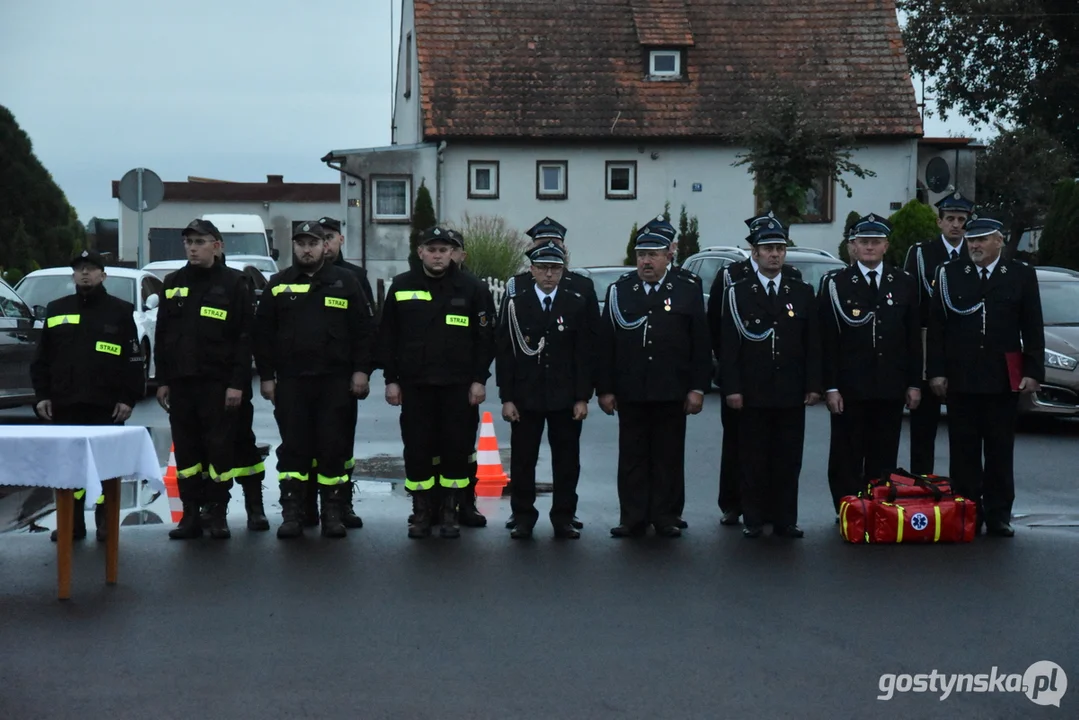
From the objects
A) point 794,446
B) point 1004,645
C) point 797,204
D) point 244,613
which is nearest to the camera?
point 1004,645

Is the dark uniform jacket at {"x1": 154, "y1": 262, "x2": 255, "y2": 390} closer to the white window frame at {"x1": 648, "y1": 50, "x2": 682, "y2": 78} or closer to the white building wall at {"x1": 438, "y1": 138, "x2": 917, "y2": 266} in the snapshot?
the white building wall at {"x1": 438, "y1": 138, "x2": 917, "y2": 266}

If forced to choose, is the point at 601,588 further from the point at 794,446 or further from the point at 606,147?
the point at 606,147

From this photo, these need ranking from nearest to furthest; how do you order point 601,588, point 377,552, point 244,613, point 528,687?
point 528,687 → point 244,613 → point 601,588 → point 377,552

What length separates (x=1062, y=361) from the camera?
15.2 m

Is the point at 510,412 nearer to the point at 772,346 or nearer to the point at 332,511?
the point at 332,511

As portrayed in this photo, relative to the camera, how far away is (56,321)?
32.9 ft

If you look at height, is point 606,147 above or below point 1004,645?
above

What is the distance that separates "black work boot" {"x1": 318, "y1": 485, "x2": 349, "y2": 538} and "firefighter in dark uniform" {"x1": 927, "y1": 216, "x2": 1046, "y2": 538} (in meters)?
3.91

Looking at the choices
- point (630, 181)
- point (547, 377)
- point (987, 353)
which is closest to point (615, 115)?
point (630, 181)

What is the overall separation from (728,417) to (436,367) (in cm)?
198

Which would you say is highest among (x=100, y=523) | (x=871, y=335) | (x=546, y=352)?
(x=871, y=335)

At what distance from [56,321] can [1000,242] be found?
6085mm

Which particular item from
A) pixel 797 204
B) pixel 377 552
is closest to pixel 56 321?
pixel 377 552

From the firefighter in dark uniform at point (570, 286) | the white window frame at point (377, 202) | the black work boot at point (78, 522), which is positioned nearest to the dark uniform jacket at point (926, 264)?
the firefighter in dark uniform at point (570, 286)
